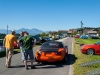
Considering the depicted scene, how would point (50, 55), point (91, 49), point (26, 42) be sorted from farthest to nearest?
point (91, 49) < point (50, 55) < point (26, 42)

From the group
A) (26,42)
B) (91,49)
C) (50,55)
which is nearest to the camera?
(26,42)

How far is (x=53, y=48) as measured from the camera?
38.0ft

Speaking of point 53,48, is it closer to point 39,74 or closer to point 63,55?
point 63,55

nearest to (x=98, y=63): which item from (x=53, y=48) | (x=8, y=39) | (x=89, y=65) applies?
(x=89, y=65)

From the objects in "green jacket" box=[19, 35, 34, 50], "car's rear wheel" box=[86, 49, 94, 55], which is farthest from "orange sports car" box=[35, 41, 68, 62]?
"car's rear wheel" box=[86, 49, 94, 55]

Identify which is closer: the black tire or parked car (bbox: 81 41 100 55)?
parked car (bbox: 81 41 100 55)

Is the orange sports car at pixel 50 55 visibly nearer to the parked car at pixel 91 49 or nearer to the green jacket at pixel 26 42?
the green jacket at pixel 26 42

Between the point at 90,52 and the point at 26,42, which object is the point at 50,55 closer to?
the point at 26,42

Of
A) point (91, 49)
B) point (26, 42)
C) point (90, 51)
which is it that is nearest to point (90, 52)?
point (90, 51)

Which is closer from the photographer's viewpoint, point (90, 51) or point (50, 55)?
point (50, 55)

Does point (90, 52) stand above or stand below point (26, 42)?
below

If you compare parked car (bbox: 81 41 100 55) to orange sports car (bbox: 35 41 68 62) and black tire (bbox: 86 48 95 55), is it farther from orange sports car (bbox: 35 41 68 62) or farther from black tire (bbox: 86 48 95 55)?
orange sports car (bbox: 35 41 68 62)

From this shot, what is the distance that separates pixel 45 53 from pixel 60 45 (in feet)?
5.28

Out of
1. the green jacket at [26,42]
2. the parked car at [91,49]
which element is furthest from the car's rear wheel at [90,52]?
the green jacket at [26,42]
